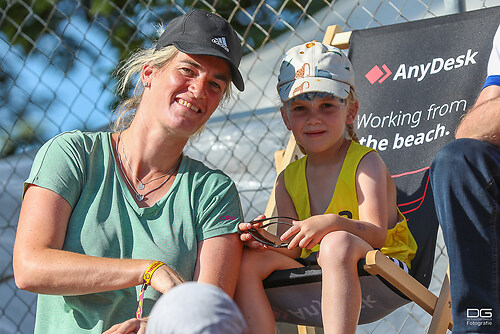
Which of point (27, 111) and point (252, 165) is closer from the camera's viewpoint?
point (252, 165)

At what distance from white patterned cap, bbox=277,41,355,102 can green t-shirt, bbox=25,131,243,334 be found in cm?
42

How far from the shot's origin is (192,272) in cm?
153

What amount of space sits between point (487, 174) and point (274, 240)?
59cm

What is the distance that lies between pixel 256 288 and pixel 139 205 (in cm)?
35

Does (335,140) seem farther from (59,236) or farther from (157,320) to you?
(157,320)

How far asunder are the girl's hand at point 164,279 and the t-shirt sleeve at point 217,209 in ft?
0.79

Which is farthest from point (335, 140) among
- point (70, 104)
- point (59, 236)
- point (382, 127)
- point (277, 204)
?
point (70, 104)

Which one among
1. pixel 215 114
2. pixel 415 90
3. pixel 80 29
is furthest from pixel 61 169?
pixel 80 29

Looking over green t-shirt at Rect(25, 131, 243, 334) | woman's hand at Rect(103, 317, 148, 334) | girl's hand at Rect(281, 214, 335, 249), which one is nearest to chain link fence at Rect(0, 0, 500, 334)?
green t-shirt at Rect(25, 131, 243, 334)

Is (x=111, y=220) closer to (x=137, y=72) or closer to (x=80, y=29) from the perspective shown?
(x=137, y=72)

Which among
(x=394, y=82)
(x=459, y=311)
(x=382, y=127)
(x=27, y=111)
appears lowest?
(x=459, y=311)

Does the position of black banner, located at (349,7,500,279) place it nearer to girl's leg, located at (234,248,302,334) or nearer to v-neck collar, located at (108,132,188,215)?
girl's leg, located at (234,248,302,334)

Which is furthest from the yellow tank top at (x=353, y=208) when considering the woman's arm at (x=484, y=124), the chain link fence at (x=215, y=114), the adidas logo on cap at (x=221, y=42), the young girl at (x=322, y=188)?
the chain link fence at (x=215, y=114)

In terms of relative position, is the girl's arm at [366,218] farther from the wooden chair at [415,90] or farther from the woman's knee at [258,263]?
the wooden chair at [415,90]
